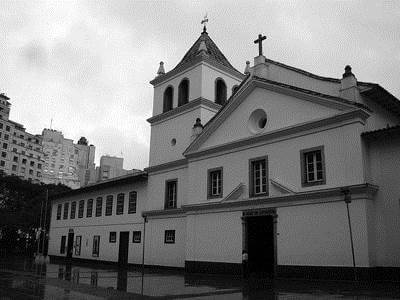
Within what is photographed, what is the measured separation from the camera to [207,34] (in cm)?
3056

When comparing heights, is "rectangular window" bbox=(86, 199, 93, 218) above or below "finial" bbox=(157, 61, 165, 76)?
below

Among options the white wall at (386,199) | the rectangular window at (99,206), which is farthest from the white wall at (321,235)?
the rectangular window at (99,206)

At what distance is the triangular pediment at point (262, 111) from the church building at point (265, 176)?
0.18 ft

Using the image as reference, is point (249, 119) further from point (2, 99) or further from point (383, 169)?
point (2, 99)

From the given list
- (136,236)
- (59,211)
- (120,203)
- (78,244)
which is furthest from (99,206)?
(59,211)

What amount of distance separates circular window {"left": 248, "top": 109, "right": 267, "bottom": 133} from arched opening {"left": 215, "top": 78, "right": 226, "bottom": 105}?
6474 millimetres

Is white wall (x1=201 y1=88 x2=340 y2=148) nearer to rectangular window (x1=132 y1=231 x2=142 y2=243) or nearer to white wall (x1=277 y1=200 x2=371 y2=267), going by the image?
white wall (x1=277 y1=200 x2=371 y2=267)

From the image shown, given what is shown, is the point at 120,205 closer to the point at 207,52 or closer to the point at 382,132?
the point at 207,52

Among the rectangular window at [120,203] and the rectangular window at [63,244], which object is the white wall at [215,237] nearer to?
the rectangular window at [120,203]

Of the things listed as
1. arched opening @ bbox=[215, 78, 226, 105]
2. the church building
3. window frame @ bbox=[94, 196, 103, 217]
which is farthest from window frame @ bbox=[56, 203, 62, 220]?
arched opening @ bbox=[215, 78, 226, 105]

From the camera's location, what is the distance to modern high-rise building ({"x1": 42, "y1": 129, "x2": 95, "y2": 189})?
11559 centimetres

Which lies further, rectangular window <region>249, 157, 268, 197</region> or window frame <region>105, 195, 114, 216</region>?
window frame <region>105, 195, 114, 216</region>

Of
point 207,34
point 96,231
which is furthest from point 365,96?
point 96,231

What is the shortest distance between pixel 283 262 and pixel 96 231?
743 inches
